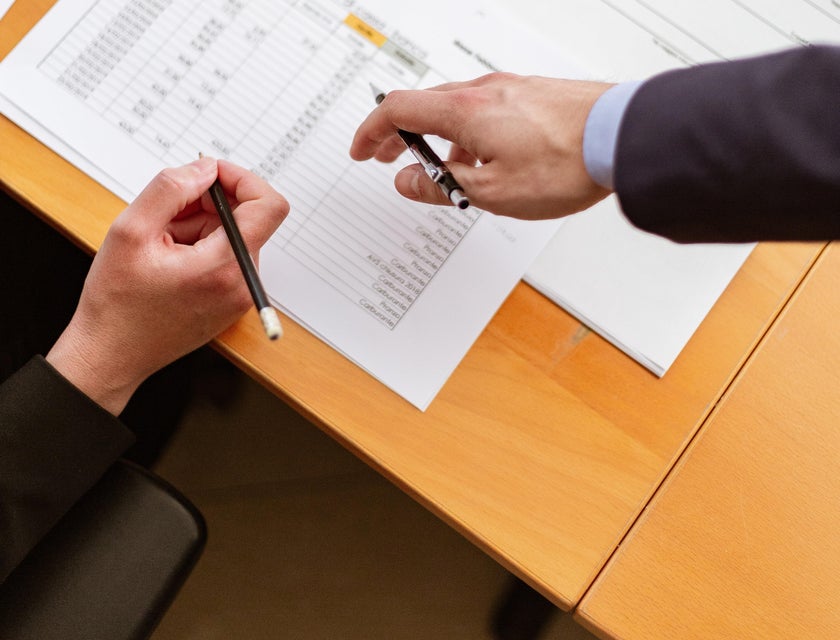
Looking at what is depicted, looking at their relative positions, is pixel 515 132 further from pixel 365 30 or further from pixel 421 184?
pixel 365 30

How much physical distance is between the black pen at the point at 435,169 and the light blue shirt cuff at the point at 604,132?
100 millimetres

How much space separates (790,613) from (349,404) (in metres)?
0.43

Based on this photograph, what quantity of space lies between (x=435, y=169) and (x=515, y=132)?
0.07 metres

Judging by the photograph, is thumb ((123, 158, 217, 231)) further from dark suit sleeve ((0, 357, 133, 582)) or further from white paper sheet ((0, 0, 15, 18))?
white paper sheet ((0, 0, 15, 18))

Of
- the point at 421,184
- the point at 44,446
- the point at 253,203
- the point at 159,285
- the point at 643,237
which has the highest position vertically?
the point at 643,237

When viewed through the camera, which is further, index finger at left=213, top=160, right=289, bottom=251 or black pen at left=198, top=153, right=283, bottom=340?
index finger at left=213, top=160, right=289, bottom=251

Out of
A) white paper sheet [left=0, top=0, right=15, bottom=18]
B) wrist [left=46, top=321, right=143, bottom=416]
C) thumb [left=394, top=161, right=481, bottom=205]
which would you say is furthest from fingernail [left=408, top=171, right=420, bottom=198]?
white paper sheet [left=0, top=0, right=15, bottom=18]

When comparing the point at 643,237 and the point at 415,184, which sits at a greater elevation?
the point at 643,237

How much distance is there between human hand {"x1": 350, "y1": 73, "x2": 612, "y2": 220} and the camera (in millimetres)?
546

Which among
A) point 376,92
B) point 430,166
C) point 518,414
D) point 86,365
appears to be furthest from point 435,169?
point 86,365

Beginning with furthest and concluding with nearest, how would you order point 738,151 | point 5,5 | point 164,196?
1. point 5,5
2. point 164,196
3. point 738,151

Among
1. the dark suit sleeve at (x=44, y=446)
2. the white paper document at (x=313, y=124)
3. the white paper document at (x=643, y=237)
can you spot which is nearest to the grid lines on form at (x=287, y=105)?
the white paper document at (x=313, y=124)

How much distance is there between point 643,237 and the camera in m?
0.68

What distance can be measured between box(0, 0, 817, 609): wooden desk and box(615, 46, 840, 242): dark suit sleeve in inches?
7.5
